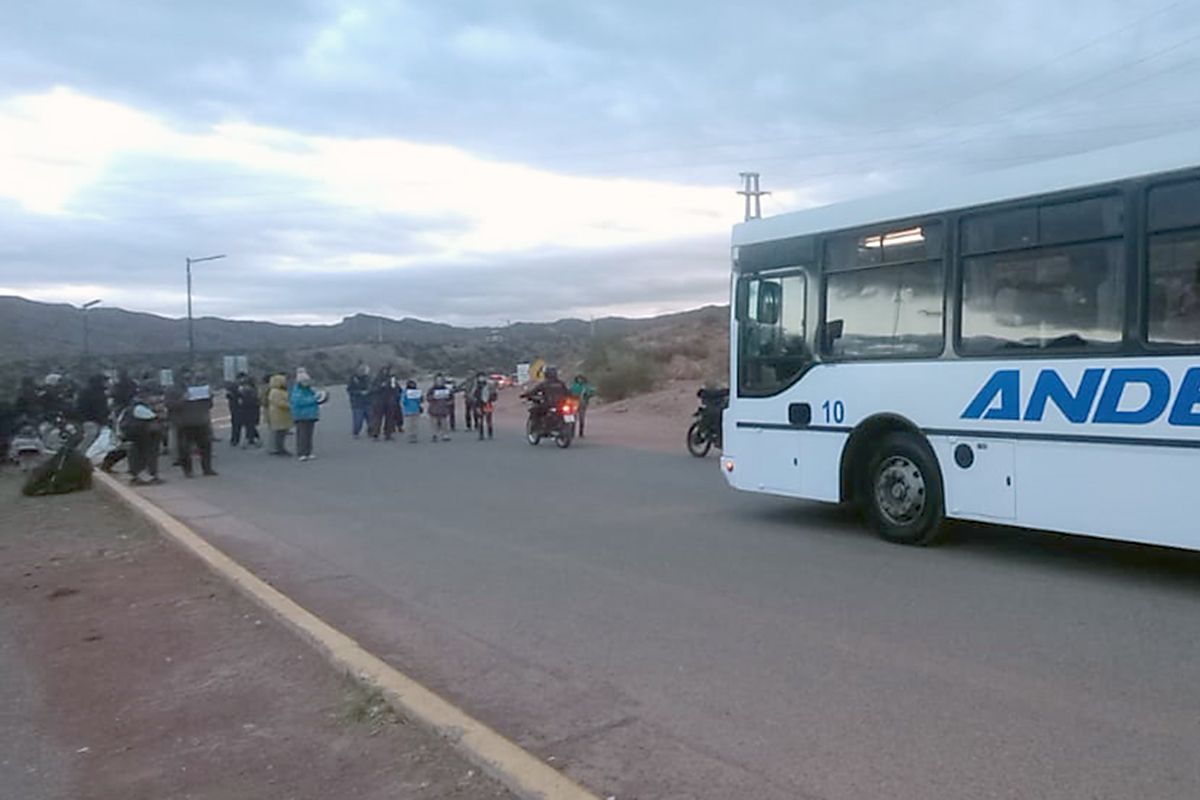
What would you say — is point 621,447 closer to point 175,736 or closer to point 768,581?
point 768,581

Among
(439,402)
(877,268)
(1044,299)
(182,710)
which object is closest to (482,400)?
(439,402)

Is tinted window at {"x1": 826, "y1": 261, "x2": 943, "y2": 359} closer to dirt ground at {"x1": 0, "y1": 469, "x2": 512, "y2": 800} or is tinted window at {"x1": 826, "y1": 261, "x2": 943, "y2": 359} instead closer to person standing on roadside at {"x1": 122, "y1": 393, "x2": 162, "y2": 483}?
dirt ground at {"x1": 0, "y1": 469, "x2": 512, "y2": 800}

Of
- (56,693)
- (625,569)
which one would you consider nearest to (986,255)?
(625,569)

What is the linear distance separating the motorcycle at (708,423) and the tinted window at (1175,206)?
12.2 metres

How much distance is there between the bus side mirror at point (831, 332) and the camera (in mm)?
10539

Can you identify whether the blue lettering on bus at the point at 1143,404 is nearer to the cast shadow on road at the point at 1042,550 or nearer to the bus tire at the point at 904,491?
the cast shadow on road at the point at 1042,550

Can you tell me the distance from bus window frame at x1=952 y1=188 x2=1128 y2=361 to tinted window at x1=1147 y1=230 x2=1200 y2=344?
0.33 ft

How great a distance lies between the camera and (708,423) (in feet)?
Answer: 66.2

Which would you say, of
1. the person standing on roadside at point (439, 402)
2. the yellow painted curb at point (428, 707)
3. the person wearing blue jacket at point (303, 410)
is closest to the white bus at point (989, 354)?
the yellow painted curb at point (428, 707)

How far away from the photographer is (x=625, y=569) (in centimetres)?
927

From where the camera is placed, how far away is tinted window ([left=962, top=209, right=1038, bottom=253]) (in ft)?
28.8

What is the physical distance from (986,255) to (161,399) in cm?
1530

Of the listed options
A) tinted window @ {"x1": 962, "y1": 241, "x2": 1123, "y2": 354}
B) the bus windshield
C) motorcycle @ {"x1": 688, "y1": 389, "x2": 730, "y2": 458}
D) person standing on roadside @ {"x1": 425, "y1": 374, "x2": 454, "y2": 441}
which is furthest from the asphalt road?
person standing on roadside @ {"x1": 425, "y1": 374, "x2": 454, "y2": 441}

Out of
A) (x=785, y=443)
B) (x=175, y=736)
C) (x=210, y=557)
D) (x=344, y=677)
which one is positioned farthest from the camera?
(x=785, y=443)
